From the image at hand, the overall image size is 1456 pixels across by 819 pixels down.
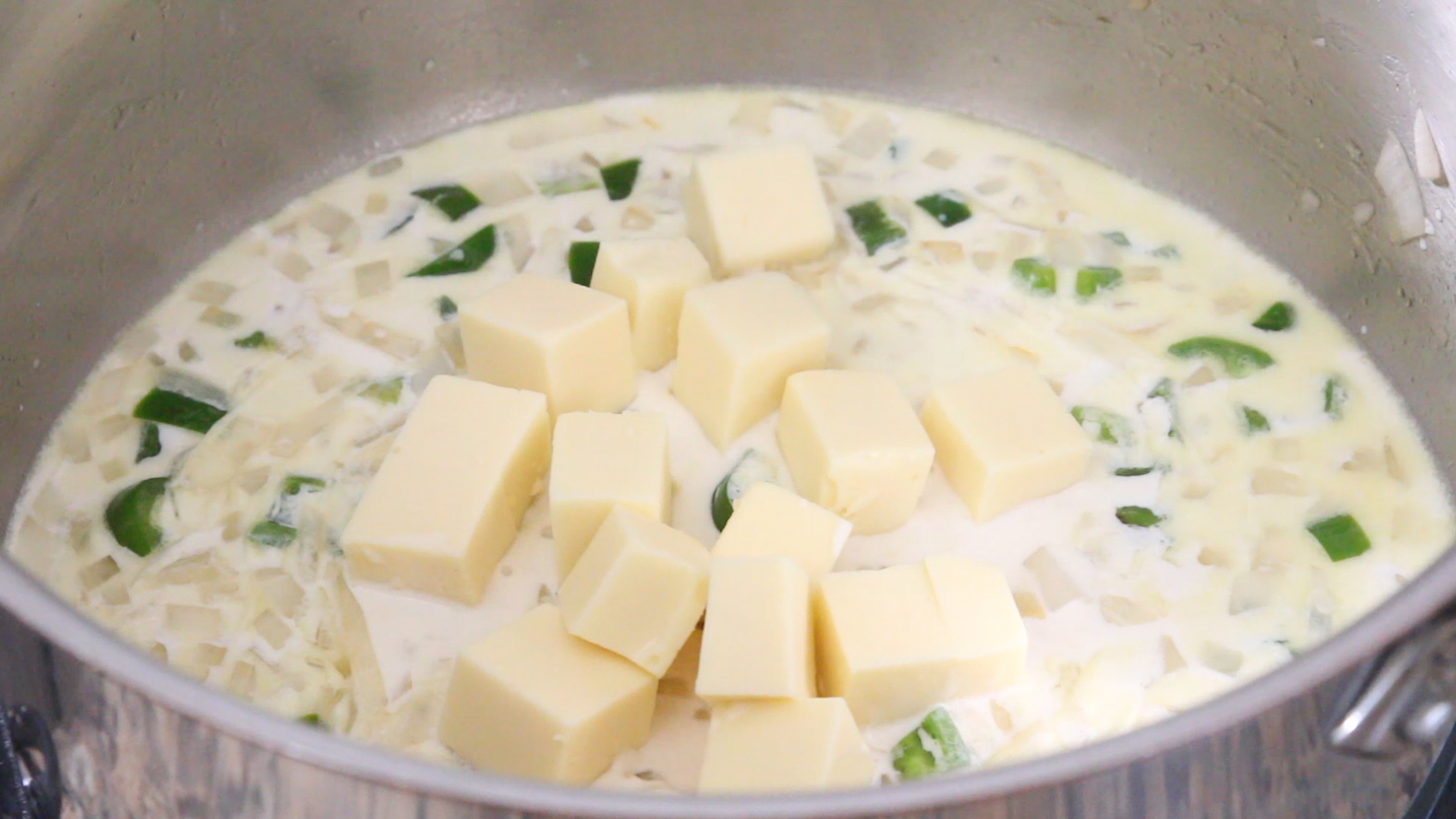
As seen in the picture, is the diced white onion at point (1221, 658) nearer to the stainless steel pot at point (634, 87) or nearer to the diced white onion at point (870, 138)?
the stainless steel pot at point (634, 87)

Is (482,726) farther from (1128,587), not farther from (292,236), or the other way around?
(292,236)

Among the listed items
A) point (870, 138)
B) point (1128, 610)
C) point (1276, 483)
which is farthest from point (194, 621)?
point (1276, 483)

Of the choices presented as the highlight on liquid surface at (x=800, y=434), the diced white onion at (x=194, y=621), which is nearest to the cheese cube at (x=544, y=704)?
the highlight on liquid surface at (x=800, y=434)

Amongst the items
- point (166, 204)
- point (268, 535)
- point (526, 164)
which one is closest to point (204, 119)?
point (166, 204)

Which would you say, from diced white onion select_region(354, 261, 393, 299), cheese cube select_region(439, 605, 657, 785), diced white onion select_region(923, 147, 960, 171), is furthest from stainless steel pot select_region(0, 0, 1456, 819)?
cheese cube select_region(439, 605, 657, 785)

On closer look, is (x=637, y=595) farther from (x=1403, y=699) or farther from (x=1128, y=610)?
(x=1403, y=699)
